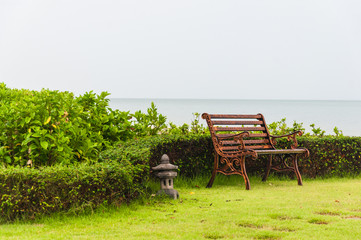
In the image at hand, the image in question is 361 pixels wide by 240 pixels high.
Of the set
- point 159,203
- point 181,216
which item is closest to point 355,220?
point 181,216

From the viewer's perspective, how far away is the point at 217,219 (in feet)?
15.7

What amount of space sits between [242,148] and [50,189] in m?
3.49

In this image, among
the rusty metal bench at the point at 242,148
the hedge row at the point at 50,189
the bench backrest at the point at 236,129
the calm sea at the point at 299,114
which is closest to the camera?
the hedge row at the point at 50,189

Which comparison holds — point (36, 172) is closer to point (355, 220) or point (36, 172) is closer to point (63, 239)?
point (63, 239)

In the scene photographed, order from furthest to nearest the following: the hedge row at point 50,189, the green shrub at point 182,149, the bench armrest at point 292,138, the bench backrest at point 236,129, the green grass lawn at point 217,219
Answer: the bench armrest at point 292,138, the bench backrest at point 236,129, the green shrub at point 182,149, the hedge row at point 50,189, the green grass lawn at point 217,219

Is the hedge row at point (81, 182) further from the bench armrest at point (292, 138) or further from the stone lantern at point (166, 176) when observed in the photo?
the bench armrest at point (292, 138)

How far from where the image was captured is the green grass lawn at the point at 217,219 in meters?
4.18

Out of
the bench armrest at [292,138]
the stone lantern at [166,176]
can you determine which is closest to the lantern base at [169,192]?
the stone lantern at [166,176]

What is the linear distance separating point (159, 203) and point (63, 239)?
1.82 metres

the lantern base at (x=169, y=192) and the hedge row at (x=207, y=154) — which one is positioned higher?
the hedge row at (x=207, y=154)

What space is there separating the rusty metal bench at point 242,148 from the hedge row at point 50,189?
2735 millimetres

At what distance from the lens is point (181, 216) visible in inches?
195

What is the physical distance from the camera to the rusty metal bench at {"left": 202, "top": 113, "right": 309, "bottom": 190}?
7.21 meters

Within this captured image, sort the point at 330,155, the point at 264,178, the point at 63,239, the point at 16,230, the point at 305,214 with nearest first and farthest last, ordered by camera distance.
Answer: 1. the point at 63,239
2. the point at 16,230
3. the point at 305,214
4. the point at 264,178
5. the point at 330,155
